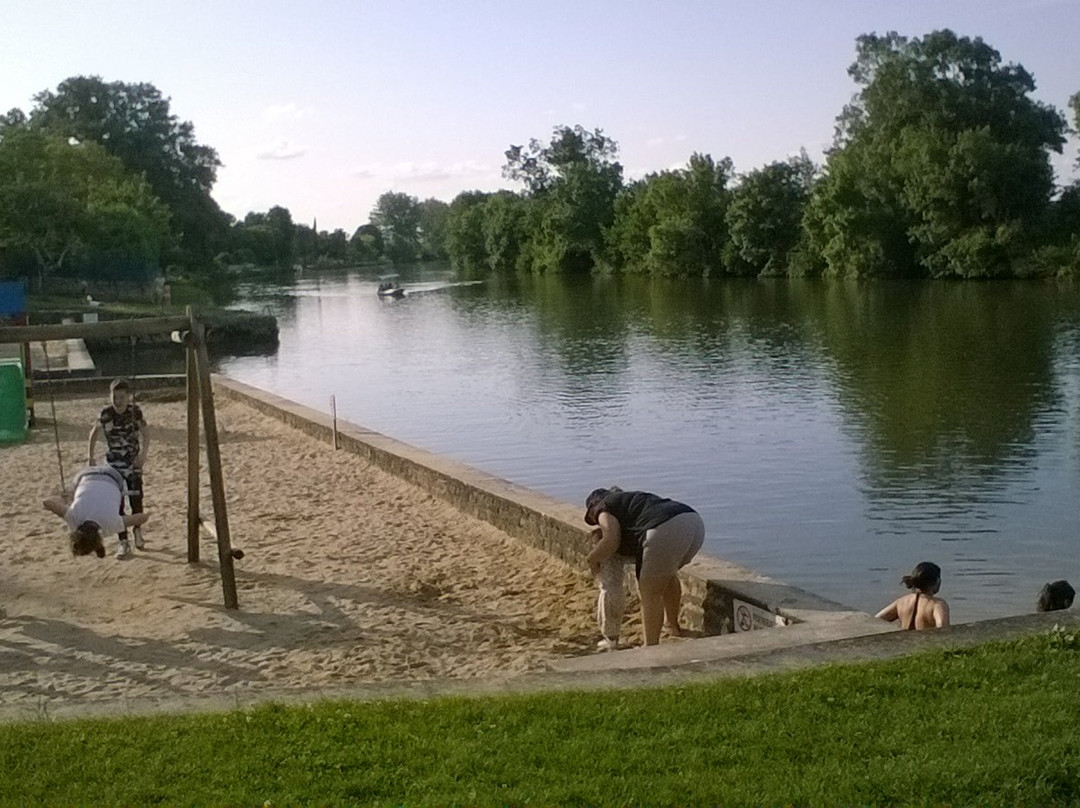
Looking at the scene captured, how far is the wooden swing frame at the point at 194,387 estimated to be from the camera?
9.78m

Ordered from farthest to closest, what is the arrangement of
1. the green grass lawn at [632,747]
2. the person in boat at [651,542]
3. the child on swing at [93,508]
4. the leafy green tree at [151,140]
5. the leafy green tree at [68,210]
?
the leafy green tree at [151,140]
the leafy green tree at [68,210]
the child on swing at [93,508]
the person in boat at [651,542]
the green grass lawn at [632,747]

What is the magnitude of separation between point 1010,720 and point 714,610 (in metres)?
3.91

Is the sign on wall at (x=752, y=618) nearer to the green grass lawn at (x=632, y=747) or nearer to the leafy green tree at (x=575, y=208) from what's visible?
the green grass lawn at (x=632, y=747)

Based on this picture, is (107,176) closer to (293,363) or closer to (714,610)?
(293,363)

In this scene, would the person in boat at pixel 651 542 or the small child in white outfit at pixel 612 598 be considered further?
the small child in white outfit at pixel 612 598

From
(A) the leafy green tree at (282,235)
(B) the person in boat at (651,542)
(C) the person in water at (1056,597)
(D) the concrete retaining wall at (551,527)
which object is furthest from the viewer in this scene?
(A) the leafy green tree at (282,235)

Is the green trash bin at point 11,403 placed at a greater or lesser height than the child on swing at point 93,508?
greater

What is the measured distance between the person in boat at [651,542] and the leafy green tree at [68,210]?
163ft

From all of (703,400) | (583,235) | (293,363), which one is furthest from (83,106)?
(703,400)

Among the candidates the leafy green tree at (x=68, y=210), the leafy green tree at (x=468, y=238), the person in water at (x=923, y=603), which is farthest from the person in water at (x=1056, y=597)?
the leafy green tree at (x=468, y=238)

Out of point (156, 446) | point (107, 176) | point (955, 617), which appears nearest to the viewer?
point (955, 617)

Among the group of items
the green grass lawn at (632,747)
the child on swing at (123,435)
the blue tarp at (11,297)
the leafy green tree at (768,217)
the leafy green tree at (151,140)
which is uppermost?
the leafy green tree at (151,140)

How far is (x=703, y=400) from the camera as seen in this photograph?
26.0 meters

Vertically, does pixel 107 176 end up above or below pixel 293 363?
above
